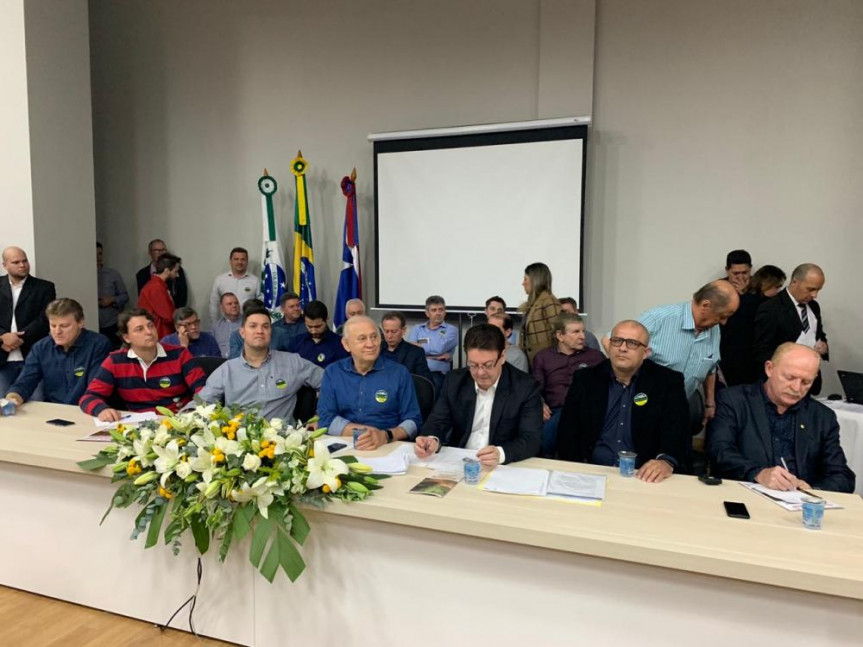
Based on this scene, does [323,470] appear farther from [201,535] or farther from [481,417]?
[481,417]

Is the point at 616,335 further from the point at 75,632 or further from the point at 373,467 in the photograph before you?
the point at 75,632

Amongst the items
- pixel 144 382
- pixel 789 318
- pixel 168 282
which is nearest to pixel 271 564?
pixel 144 382

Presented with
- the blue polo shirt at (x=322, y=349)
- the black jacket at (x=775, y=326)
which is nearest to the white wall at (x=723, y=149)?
the black jacket at (x=775, y=326)

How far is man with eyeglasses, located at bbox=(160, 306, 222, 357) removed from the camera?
430 centimetres

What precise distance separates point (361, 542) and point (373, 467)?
32 cm

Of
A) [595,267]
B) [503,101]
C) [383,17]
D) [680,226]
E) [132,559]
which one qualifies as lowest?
[132,559]

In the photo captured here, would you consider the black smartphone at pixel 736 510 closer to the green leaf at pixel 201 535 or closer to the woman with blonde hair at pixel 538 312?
the green leaf at pixel 201 535

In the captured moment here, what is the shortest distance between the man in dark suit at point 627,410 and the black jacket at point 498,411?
23 cm

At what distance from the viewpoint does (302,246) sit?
20.9 feet

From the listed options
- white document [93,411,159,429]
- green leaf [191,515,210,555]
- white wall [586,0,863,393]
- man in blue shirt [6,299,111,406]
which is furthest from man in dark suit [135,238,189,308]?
green leaf [191,515,210,555]

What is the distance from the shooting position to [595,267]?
571 centimetres

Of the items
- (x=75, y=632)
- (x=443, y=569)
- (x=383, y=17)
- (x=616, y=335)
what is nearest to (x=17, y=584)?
(x=75, y=632)

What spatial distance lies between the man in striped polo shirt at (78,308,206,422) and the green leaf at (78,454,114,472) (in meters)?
0.91

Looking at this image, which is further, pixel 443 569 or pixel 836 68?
pixel 836 68
